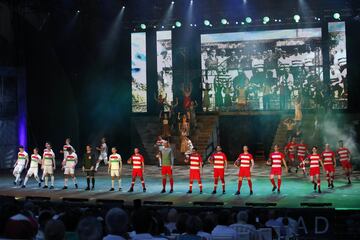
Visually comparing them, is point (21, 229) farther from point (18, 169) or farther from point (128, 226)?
point (18, 169)

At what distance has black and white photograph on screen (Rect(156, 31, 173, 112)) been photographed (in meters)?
34.0

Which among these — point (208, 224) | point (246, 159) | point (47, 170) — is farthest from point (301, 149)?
point (208, 224)

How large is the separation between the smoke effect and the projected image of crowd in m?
1.04

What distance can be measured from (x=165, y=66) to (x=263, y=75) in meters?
6.13

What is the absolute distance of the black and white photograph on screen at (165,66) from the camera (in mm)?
34031

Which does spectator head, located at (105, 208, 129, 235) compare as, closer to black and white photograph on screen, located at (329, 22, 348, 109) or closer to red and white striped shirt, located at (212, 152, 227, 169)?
red and white striped shirt, located at (212, 152, 227, 169)

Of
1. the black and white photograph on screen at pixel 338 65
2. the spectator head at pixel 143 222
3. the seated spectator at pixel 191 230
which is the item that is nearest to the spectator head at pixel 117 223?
the spectator head at pixel 143 222

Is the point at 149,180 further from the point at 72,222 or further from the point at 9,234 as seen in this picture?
the point at 9,234

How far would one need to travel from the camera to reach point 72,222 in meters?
7.58

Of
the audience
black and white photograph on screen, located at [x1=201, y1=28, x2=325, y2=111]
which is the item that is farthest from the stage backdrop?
the audience

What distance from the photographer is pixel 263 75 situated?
105 ft

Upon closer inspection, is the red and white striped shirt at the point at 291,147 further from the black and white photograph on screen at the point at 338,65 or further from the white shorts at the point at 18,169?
the white shorts at the point at 18,169

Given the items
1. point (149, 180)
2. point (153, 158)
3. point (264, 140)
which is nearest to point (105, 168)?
point (153, 158)

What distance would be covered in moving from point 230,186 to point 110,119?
13.5m
